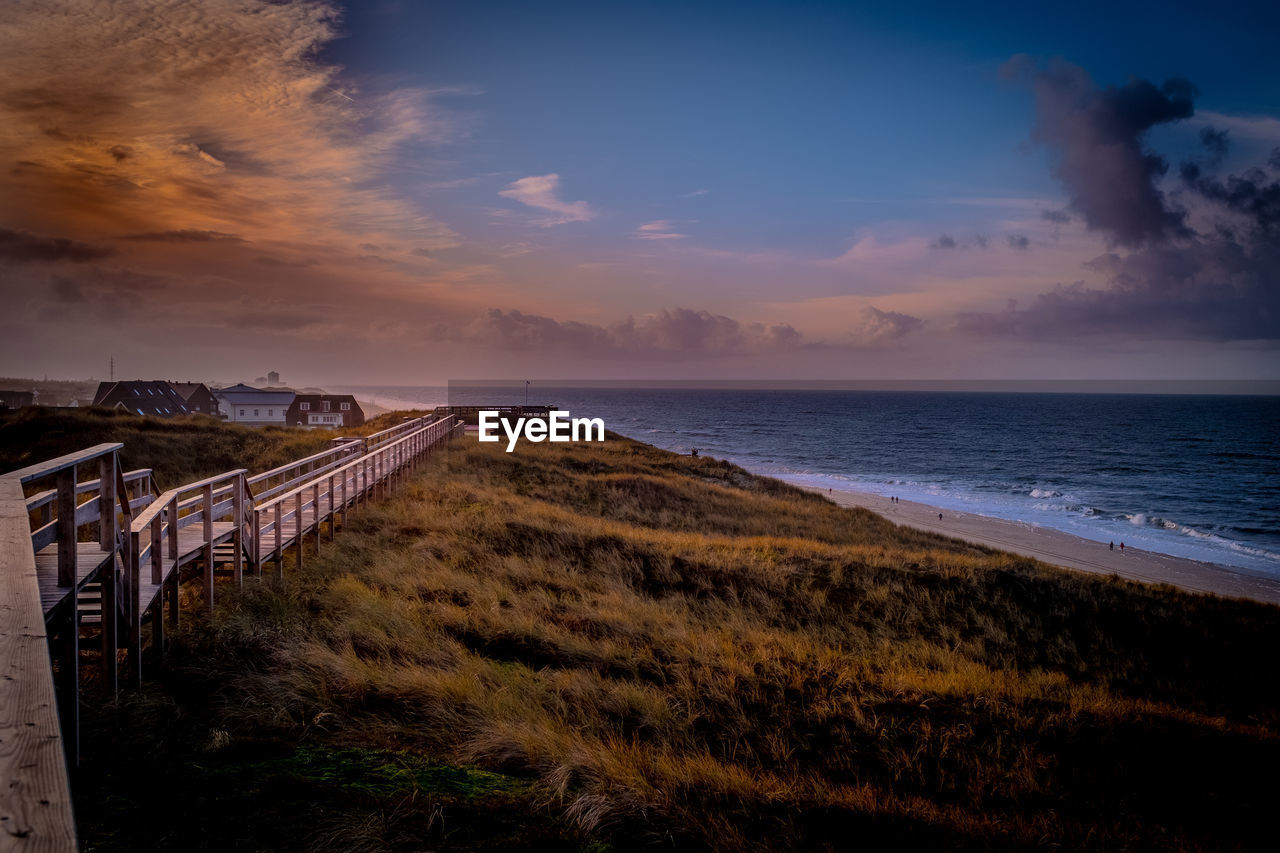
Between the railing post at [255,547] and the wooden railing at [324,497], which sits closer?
the railing post at [255,547]

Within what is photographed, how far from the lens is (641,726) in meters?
5.99

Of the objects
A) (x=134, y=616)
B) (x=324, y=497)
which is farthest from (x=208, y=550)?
(x=324, y=497)

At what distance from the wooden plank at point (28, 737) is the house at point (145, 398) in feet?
286

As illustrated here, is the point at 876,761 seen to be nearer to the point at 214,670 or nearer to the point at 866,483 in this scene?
the point at 214,670

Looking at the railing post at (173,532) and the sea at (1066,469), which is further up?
the railing post at (173,532)

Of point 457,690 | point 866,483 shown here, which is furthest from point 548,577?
point 866,483

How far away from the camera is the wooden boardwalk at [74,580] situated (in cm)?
162

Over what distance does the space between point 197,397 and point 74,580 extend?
10114cm

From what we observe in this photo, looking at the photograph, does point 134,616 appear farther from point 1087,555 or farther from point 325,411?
point 325,411

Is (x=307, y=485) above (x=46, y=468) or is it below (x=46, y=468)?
below

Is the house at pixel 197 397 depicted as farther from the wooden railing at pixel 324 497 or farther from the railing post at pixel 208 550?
the railing post at pixel 208 550

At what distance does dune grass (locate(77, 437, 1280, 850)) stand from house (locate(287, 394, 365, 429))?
8178 cm

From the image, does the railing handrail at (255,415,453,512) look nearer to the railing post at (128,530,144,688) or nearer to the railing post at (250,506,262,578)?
the railing post at (250,506,262,578)

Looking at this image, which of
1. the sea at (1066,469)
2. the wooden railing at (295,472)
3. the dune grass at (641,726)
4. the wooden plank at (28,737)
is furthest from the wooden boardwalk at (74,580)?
the sea at (1066,469)
